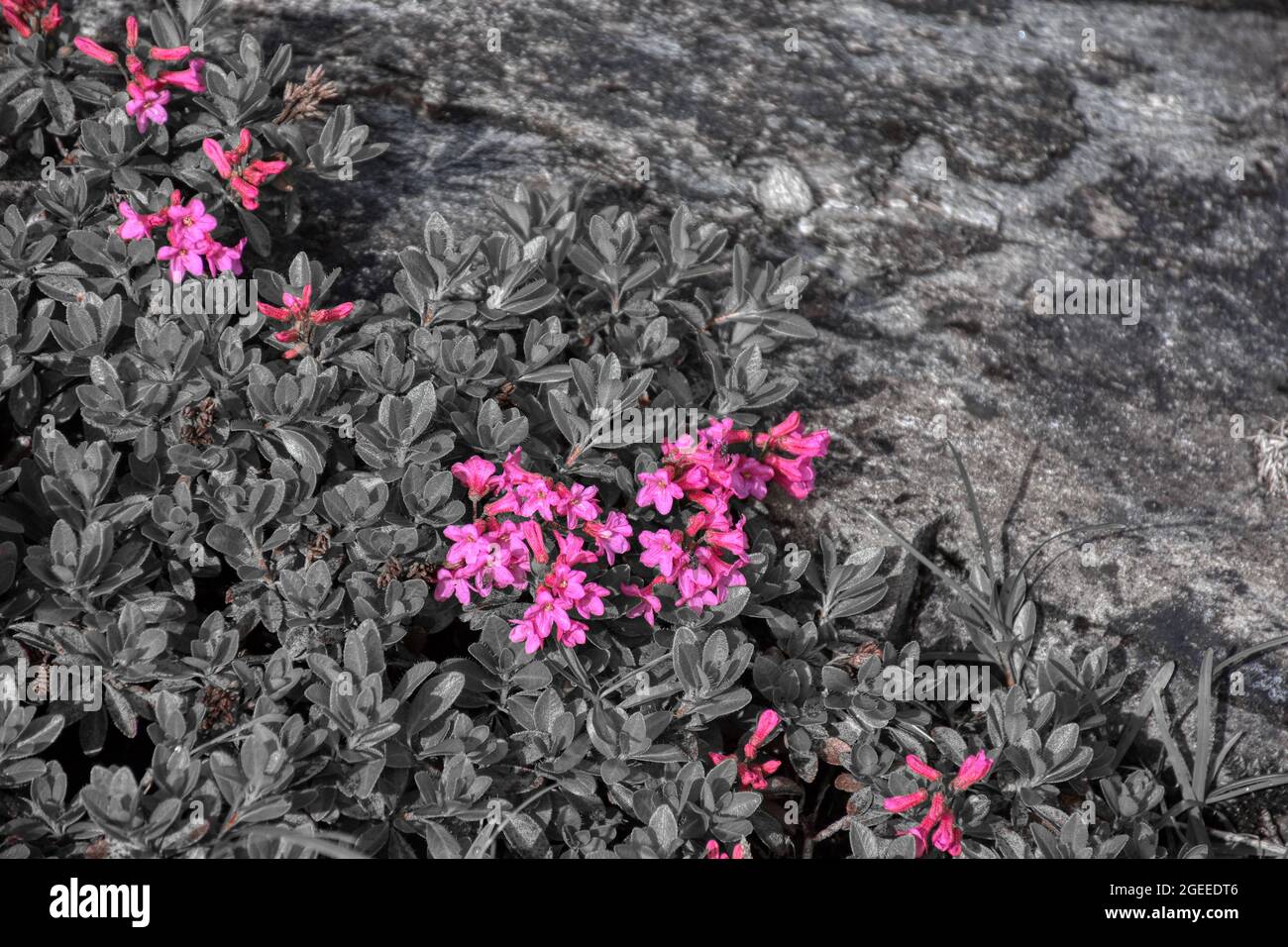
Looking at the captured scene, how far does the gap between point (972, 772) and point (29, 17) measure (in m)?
3.75

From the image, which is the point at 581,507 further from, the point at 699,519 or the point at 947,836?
the point at 947,836

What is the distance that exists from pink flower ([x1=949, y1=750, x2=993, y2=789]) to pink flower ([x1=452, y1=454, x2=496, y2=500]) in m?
1.56

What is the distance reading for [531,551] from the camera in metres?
3.16

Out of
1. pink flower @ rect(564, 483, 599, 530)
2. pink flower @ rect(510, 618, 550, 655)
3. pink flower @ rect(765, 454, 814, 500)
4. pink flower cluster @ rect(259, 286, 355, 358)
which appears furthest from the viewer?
pink flower @ rect(765, 454, 814, 500)

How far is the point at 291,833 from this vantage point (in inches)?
101

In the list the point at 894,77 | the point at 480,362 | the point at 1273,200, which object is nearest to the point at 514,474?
the point at 480,362

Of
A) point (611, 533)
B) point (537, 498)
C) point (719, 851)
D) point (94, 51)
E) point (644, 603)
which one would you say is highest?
point (94, 51)

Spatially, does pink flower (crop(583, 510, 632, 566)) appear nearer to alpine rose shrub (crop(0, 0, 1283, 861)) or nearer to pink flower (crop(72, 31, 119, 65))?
alpine rose shrub (crop(0, 0, 1283, 861))

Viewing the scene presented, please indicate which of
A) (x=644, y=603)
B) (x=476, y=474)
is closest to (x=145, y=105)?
(x=476, y=474)

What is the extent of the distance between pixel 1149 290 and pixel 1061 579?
4.92ft

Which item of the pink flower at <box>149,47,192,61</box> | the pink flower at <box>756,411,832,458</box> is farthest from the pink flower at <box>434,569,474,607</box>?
the pink flower at <box>149,47,192,61</box>

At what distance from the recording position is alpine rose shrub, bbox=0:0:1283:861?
2.92 m

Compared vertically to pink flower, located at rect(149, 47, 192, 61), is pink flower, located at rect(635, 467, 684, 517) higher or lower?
lower

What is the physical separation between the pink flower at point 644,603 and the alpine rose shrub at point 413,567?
32mm
